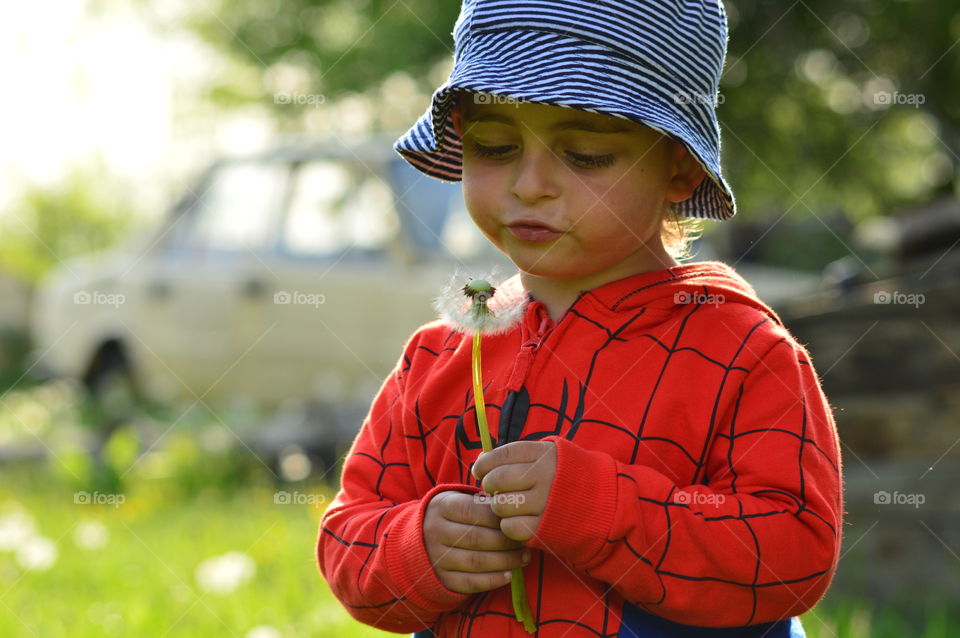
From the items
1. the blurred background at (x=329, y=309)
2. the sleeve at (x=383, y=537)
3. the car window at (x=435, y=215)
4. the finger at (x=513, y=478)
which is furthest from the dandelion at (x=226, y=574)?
the car window at (x=435, y=215)

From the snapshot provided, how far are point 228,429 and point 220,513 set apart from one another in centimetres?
99

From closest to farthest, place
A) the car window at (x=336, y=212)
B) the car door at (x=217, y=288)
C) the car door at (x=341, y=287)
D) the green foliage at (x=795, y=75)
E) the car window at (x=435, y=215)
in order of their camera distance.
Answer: the car window at (x=435, y=215)
the car door at (x=341, y=287)
the car window at (x=336, y=212)
the car door at (x=217, y=288)
the green foliage at (x=795, y=75)

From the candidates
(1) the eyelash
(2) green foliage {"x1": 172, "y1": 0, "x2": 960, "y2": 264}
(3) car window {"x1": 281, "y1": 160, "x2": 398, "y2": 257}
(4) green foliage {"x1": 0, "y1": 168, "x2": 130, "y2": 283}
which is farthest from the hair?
(4) green foliage {"x1": 0, "y1": 168, "x2": 130, "y2": 283}

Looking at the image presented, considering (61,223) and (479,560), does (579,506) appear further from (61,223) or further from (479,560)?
(61,223)

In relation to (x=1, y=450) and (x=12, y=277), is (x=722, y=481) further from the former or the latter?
(x=12, y=277)

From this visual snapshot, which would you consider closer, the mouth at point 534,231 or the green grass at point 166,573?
the mouth at point 534,231

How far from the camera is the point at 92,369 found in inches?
288

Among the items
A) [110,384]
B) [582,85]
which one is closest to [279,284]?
[110,384]

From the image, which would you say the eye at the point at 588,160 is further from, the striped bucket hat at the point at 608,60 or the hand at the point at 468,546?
the hand at the point at 468,546

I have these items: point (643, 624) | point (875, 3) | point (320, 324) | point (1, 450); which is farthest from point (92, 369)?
point (643, 624)

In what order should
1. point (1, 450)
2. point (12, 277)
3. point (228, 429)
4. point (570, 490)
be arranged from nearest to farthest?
point (570, 490), point (228, 429), point (1, 450), point (12, 277)

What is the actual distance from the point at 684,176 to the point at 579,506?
1.75 ft

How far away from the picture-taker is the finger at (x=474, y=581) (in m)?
1.38

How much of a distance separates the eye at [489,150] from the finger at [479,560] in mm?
517
